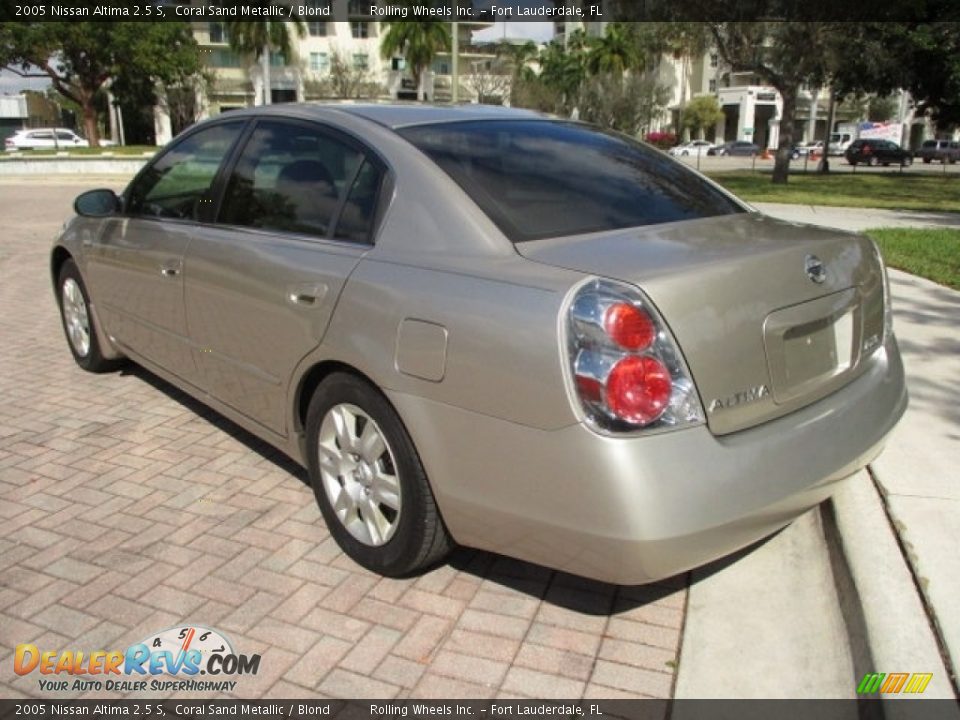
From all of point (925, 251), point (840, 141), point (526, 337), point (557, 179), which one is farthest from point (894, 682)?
point (840, 141)

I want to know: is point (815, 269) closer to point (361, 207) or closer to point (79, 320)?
point (361, 207)

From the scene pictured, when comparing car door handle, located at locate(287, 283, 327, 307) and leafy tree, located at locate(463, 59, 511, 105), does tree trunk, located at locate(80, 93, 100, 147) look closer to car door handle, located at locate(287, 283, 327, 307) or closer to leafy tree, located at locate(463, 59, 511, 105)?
leafy tree, located at locate(463, 59, 511, 105)

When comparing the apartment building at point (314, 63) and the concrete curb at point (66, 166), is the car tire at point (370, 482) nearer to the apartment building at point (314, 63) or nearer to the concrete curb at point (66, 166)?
the concrete curb at point (66, 166)

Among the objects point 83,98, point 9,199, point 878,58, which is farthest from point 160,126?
point 878,58

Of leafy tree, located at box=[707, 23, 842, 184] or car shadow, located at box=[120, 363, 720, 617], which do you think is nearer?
car shadow, located at box=[120, 363, 720, 617]

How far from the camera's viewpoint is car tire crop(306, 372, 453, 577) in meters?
2.76

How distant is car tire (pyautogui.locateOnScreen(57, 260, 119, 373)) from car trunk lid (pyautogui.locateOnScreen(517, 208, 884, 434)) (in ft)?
12.4

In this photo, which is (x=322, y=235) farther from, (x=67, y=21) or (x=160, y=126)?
(x=160, y=126)

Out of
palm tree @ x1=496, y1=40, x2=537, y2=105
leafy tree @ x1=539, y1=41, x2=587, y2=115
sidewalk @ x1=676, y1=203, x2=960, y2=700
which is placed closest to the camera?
sidewalk @ x1=676, y1=203, x2=960, y2=700

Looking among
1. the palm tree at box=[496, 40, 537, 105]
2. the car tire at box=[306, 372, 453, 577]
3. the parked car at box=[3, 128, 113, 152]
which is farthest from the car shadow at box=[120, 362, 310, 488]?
the palm tree at box=[496, 40, 537, 105]

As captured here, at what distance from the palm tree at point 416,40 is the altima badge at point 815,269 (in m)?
62.6

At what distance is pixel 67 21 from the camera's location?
136 feet

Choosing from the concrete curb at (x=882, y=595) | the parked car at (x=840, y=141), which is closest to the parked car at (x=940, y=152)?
the parked car at (x=840, y=141)

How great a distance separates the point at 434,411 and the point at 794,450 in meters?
1.10
